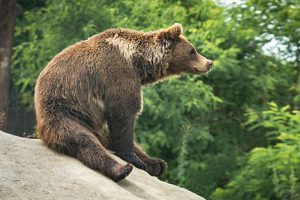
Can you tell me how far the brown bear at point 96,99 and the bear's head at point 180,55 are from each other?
1.39 feet

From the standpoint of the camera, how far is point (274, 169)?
9.73 metres

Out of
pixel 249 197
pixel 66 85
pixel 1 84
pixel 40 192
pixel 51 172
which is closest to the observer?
pixel 40 192

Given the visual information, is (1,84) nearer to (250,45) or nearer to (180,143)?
(180,143)

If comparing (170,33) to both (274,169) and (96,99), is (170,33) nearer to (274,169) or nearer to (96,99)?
(96,99)

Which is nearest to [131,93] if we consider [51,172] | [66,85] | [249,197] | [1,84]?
[66,85]

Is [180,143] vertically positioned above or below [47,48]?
below

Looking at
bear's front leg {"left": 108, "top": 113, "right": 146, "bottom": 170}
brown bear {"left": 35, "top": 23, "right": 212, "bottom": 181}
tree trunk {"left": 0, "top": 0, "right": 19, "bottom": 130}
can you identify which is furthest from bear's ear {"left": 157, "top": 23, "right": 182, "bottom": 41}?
tree trunk {"left": 0, "top": 0, "right": 19, "bottom": 130}

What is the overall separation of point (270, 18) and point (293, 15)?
0.47 meters

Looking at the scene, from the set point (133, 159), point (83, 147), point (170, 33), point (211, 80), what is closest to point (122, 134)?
point (133, 159)

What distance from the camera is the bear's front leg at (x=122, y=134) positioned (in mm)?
5969

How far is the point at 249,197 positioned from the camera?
10914mm

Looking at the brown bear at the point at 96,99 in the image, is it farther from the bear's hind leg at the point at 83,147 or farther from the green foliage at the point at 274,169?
the green foliage at the point at 274,169

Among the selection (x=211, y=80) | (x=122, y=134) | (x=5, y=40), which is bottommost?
(x=211, y=80)

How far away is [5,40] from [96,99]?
23.6ft
